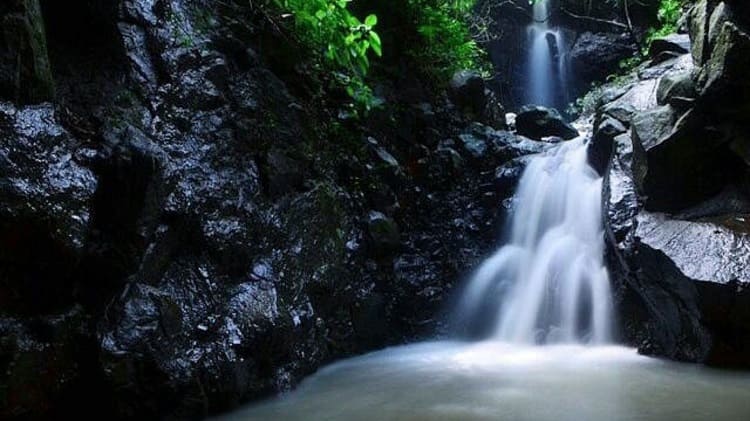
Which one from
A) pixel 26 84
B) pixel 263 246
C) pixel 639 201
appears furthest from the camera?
pixel 639 201

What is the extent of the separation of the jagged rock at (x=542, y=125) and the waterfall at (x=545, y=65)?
5.52 metres

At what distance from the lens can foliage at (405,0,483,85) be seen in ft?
26.7

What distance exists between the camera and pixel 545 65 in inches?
621

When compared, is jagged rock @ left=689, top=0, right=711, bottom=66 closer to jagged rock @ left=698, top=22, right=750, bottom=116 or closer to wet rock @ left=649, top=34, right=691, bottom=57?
jagged rock @ left=698, top=22, right=750, bottom=116

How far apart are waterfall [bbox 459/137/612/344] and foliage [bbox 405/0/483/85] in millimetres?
2136

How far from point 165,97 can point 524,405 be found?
3.86 m

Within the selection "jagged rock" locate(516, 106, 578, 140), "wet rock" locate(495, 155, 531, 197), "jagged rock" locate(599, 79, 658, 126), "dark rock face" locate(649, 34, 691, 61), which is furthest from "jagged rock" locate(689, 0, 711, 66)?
"jagged rock" locate(516, 106, 578, 140)

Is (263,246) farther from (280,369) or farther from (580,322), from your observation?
(580,322)

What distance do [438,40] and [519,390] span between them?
5930mm

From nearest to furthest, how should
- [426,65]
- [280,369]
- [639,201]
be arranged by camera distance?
[280,369] < [639,201] < [426,65]

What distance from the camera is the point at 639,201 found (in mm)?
5879

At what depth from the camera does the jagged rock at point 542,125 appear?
9.93 m

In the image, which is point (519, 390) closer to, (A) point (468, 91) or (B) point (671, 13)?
(A) point (468, 91)

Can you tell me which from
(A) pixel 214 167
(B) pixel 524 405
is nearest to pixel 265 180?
(A) pixel 214 167
